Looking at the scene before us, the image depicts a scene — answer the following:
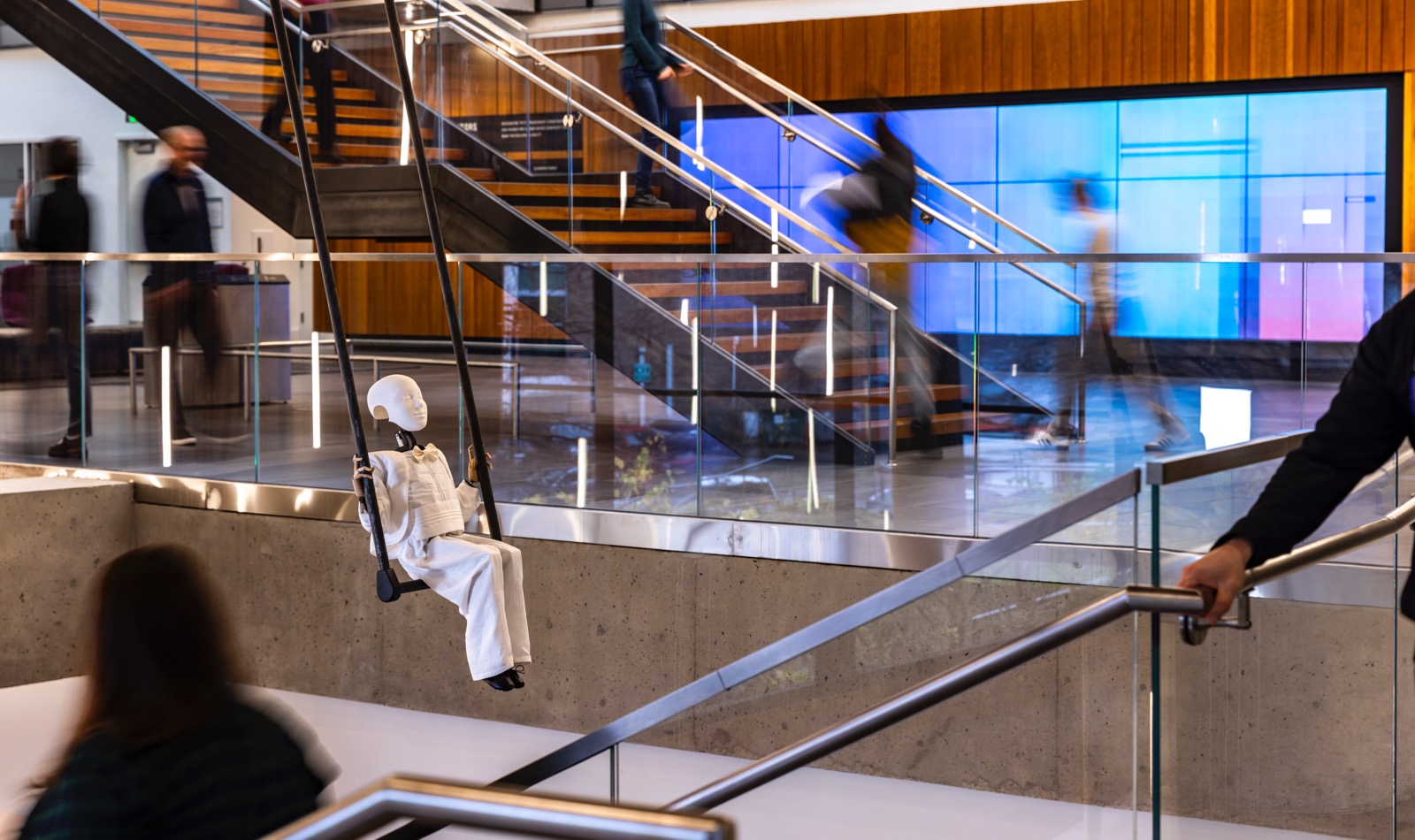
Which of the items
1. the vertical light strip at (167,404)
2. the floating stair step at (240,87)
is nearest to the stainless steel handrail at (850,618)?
Answer: the vertical light strip at (167,404)

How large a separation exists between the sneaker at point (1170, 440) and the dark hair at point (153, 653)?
13.8 feet

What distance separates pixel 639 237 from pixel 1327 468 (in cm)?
718

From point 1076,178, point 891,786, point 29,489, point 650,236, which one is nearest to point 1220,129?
point 1076,178

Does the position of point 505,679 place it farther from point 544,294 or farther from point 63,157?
point 63,157

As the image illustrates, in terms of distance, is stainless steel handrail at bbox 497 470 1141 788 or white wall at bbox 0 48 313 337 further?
white wall at bbox 0 48 313 337

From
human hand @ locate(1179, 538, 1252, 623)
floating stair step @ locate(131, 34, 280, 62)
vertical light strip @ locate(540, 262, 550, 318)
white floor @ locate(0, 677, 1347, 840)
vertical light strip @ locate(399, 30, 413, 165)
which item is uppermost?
floating stair step @ locate(131, 34, 280, 62)

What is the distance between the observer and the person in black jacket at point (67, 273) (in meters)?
8.79

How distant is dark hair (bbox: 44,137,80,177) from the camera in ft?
29.2

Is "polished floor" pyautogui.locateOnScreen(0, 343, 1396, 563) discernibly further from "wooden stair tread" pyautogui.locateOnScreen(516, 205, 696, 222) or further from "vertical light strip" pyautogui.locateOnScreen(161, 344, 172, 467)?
"wooden stair tread" pyautogui.locateOnScreen(516, 205, 696, 222)

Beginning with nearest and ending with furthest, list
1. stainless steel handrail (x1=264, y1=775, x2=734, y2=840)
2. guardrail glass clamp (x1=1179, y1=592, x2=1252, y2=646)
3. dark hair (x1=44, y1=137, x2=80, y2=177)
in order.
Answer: stainless steel handrail (x1=264, y1=775, x2=734, y2=840) → guardrail glass clamp (x1=1179, y1=592, x2=1252, y2=646) → dark hair (x1=44, y1=137, x2=80, y2=177)

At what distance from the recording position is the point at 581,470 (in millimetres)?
7395

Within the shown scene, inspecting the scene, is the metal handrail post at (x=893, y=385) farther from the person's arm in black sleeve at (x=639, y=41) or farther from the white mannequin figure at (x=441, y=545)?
the person's arm in black sleeve at (x=639, y=41)

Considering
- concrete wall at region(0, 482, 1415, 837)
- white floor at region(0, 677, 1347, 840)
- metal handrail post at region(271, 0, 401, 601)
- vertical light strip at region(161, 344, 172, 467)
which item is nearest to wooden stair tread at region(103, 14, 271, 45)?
vertical light strip at region(161, 344, 172, 467)

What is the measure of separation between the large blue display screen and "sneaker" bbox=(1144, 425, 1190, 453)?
3312 mm
